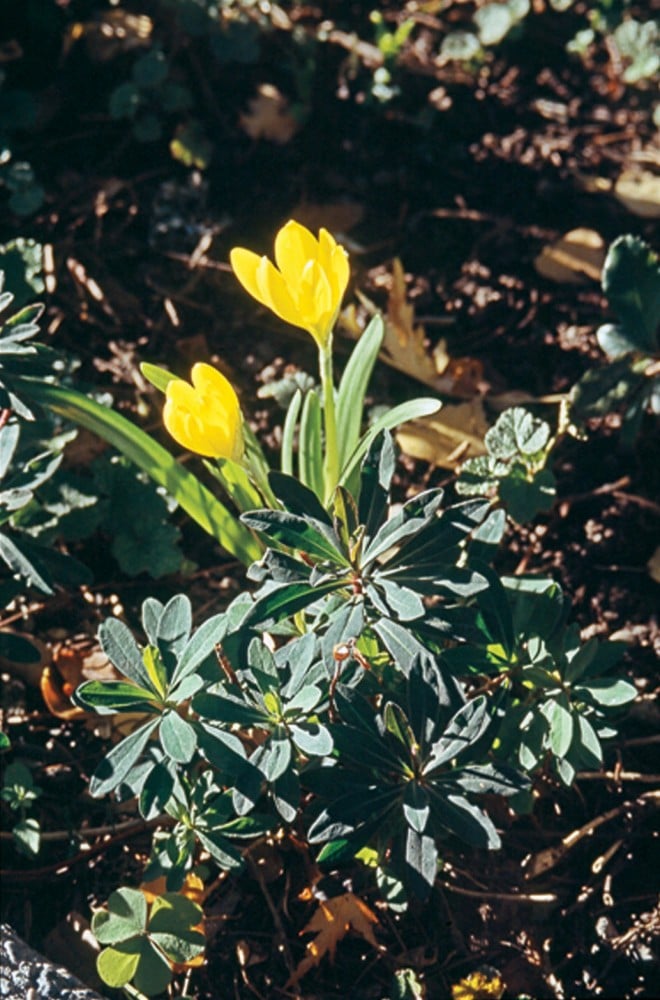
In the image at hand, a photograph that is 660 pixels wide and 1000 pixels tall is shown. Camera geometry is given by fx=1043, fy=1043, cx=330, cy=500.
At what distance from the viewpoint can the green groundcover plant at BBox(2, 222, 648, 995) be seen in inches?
58.7

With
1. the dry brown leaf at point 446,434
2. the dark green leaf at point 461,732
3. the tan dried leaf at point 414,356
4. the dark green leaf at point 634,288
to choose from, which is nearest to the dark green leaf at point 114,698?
the dark green leaf at point 461,732

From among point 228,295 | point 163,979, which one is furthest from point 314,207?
point 163,979

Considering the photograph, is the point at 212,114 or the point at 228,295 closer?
the point at 228,295

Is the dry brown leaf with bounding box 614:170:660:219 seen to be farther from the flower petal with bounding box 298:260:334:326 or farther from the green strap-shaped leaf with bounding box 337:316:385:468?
the flower petal with bounding box 298:260:334:326

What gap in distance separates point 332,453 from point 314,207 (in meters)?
1.13

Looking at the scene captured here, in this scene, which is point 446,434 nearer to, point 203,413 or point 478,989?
point 203,413

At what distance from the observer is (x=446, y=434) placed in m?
2.28

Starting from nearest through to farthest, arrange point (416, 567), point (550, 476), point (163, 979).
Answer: point (416, 567)
point (163, 979)
point (550, 476)

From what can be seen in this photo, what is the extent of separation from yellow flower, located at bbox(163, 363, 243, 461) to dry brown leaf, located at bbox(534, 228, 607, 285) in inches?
49.6

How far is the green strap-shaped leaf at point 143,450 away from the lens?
1754 mm

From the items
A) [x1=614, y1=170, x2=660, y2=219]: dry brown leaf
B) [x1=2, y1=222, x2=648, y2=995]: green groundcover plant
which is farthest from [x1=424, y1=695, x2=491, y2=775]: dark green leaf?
[x1=614, y1=170, x2=660, y2=219]: dry brown leaf

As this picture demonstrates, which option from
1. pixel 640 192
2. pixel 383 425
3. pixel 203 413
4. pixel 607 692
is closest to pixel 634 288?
pixel 383 425

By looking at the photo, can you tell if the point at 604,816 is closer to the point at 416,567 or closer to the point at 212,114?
the point at 416,567

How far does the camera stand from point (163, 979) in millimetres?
1633
